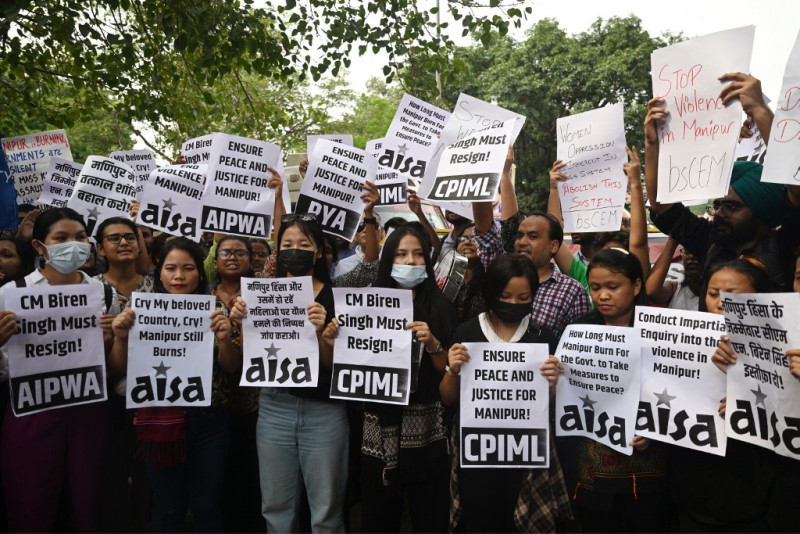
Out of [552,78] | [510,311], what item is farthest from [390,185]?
[552,78]

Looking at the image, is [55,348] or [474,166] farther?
[474,166]

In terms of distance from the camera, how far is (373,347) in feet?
13.1

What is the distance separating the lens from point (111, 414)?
4.36 m

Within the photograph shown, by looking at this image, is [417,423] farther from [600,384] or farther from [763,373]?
[763,373]

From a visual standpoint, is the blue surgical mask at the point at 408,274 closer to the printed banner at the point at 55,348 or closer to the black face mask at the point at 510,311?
the black face mask at the point at 510,311

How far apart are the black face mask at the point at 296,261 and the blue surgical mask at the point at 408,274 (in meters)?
0.56

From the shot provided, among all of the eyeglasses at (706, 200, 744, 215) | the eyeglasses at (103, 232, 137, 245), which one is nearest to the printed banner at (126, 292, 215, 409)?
the eyeglasses at (103, 232, 137, 245)

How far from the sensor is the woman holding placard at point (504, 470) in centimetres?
372

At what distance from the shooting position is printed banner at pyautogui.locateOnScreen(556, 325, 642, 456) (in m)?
3.55

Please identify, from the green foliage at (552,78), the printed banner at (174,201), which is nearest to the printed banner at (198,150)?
the printed banner at (174,201)

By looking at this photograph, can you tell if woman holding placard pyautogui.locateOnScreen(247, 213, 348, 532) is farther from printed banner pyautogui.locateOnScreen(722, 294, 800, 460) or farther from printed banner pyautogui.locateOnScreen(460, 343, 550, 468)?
printed banner pyautogui.locateOnScreen(722, 294, 800, 460)

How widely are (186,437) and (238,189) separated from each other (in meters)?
2.01

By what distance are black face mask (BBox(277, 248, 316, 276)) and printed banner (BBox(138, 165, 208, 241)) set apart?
131 centimetres

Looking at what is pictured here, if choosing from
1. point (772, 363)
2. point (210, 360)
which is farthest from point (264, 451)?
point (772, 363)
